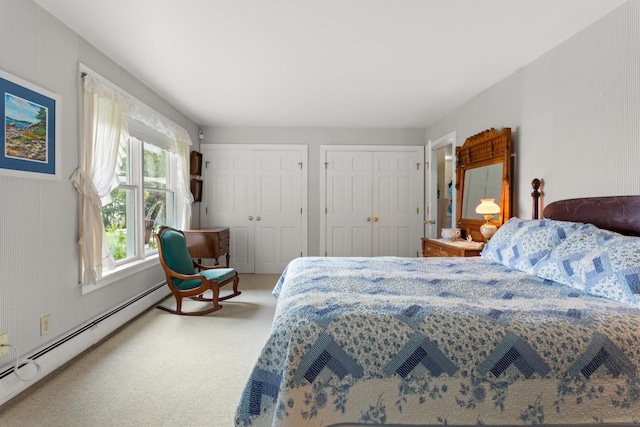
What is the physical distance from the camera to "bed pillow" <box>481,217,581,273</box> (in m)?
2.05

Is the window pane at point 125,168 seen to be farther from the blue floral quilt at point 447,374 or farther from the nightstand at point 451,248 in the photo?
the nightstand at point 451,248

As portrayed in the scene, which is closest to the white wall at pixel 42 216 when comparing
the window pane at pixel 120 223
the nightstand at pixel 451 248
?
the window pane at pixel 120 223

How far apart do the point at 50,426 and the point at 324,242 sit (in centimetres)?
412

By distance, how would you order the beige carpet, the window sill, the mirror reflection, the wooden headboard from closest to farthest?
the beige carpet, the wooden headboard, the window sill, the mirror reflection

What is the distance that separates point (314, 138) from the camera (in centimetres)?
545

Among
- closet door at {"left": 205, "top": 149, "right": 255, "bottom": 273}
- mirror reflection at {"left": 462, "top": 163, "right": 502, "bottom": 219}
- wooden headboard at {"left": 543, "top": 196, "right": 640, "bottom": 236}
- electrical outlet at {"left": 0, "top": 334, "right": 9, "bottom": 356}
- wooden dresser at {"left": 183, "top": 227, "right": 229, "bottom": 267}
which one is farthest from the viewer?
closet door at {"left": 205, "top": 149, "right": 255, "bottom": 273}

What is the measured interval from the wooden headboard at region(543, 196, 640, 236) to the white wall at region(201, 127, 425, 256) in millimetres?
3223

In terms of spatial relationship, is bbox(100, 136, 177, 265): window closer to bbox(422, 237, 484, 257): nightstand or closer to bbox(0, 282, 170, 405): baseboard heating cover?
bbox(0, 282, 170, 405): baseboard heating cover

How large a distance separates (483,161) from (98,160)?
3775 mm

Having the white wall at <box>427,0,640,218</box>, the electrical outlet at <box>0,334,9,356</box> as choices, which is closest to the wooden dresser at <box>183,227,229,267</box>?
the electrical outlet at <box>0,334,9,356</box>

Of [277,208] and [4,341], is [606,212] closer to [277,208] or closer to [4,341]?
[4,341]

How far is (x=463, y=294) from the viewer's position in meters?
1.65

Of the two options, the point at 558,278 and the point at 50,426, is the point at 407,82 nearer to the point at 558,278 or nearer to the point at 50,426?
the point at 558,278

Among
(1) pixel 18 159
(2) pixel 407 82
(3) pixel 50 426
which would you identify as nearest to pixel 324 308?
(3) pixel 50 426
